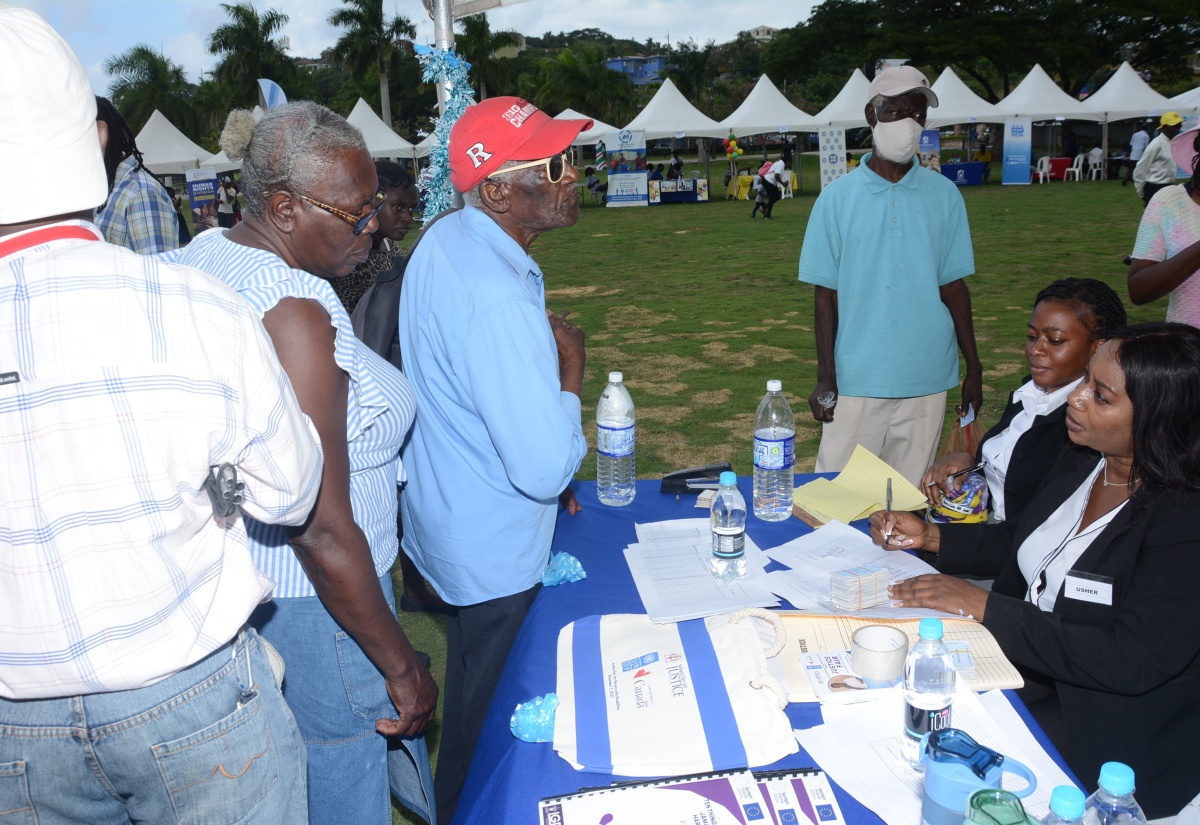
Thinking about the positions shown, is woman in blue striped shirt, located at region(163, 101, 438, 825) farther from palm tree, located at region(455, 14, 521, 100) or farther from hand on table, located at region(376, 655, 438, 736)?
palm tree, located at region(455, 14, 521, 100)

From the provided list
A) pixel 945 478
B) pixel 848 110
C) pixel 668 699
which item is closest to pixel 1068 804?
pixel 668 699

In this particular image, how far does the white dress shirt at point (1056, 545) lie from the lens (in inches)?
84.2

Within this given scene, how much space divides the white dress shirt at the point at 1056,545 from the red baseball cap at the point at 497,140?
5.31 feet

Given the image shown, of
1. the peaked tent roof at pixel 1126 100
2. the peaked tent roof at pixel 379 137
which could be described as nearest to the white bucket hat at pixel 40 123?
the peaked tent roof at pixel 379 137

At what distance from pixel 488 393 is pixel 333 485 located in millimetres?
470

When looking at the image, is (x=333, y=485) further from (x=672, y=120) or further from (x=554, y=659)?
(x=672, y=120)

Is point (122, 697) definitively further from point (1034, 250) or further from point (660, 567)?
point (1034, 250)

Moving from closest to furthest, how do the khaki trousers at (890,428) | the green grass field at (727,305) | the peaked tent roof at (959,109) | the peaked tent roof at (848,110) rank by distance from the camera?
the khaki trousers at (890,428) → the green grass field at (727,305) → the peaked tent roof at (848,110) → the peaked tent roof at (959,109)

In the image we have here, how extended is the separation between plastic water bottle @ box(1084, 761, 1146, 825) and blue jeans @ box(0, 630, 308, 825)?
1272 mm

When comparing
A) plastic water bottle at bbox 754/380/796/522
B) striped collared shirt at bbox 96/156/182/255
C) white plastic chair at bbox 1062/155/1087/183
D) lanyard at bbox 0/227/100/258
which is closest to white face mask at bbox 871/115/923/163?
plastic water bottle at bbox 754/380/796/522

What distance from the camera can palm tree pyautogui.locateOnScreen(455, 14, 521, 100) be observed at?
146 feet

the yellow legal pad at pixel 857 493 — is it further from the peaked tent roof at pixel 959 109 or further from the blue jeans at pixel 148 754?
the peaked tent roof at pixel 959 109

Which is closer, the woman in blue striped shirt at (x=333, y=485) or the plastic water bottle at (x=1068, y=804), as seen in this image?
the plastic water bottle at (x=1068, y=804)

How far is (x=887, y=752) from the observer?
5.22 ft
